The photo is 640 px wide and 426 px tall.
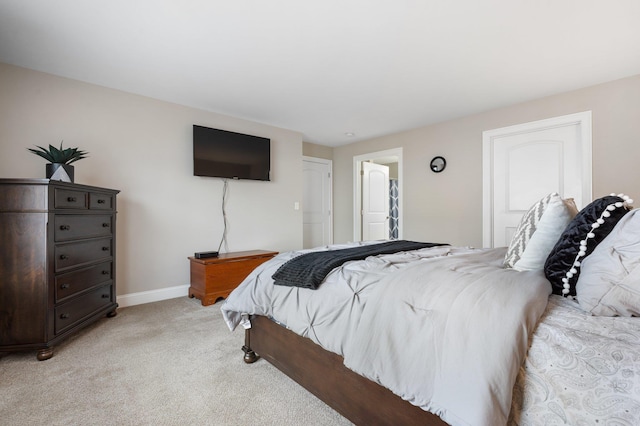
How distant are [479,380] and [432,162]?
3.81 m

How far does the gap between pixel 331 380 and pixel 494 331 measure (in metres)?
0.81

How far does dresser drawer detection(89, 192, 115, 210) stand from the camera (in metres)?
2.42

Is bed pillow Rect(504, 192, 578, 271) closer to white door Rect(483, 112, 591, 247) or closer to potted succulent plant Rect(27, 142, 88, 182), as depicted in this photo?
white door Rect(483, 112, 591, 247)

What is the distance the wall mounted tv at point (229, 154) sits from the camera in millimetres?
3598

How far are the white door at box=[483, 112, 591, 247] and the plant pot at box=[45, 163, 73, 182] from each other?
435cm

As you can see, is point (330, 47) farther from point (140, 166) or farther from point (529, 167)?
point (529, 167)

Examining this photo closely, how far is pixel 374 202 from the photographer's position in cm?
556

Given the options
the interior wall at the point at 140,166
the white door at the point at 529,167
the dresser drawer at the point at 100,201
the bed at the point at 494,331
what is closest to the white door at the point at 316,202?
the interior wall at the point at 140,166

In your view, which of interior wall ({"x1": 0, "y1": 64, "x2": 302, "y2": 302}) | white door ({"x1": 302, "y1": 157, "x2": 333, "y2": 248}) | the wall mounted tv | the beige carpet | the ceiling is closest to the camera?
the beige carpet

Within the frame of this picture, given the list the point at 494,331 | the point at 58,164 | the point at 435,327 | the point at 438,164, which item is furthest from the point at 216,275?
the point at 438,164

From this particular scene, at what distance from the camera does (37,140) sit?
2.67 meters

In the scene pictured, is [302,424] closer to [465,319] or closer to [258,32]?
[465,319]

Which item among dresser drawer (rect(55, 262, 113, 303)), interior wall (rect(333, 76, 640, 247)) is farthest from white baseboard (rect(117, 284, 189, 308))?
interior wall (rect(333, 76, 640, 247))

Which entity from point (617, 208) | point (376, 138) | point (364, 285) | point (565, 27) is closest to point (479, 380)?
point (364, 285)
